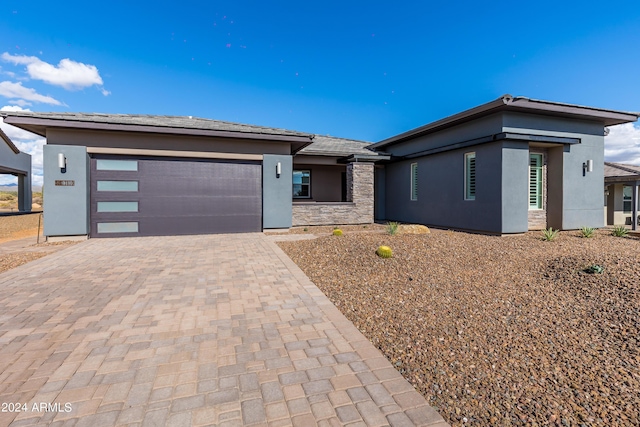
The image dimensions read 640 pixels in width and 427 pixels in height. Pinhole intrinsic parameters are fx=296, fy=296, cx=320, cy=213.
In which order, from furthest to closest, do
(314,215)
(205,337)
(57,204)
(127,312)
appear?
(314,215), (57,204), (127,312), (205,337)

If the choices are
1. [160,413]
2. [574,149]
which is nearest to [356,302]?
[160,413]

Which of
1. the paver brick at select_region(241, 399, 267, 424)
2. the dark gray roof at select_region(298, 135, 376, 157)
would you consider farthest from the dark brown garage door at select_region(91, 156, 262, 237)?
the paver brick at select_region(241, 399, 267, 424)

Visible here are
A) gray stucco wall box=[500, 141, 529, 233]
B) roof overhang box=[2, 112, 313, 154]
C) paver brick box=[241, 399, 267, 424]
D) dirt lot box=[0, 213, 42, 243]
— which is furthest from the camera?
dirt lot box=[0, 213, 42, 243]

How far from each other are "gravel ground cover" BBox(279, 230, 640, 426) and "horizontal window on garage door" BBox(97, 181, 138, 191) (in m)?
6.88

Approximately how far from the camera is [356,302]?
167 inches

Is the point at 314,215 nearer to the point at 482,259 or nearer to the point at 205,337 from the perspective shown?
the point at 482,259

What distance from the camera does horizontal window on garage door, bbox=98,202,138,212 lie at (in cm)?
966

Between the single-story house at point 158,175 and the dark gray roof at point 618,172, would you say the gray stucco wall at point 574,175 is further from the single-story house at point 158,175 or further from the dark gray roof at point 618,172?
the single-story house at point 158,175

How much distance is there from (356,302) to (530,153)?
10.5 m

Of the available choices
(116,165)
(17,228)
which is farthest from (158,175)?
(17,228)

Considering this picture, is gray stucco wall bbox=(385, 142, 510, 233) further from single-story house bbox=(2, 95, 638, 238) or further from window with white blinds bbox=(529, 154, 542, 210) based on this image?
window with white blinds bbox=(529, 154, 542, 210)

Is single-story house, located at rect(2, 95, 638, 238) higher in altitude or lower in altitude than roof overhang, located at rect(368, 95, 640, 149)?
lower

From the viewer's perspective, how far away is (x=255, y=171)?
441 inches

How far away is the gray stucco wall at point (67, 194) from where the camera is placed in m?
8.96
